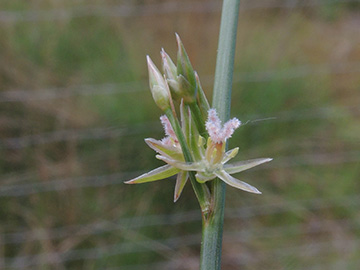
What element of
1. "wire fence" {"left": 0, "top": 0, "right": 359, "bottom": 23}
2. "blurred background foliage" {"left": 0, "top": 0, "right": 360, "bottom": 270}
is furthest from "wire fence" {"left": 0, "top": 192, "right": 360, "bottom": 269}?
"wire fence" {"left": 0, "top": 0, "right": 359, "bottom": 23}

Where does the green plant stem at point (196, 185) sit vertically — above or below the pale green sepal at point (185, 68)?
below

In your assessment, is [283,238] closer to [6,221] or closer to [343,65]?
[343,65]

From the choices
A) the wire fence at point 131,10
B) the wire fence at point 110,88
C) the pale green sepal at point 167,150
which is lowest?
the pale green sepal at point 167,150

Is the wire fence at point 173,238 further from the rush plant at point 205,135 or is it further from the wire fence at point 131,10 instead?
the rush plant at point 205,135

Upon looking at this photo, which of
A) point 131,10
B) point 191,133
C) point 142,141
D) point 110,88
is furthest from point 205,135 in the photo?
point 131,10

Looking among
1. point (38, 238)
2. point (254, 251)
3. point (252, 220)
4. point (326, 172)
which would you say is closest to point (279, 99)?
point (326, 172)

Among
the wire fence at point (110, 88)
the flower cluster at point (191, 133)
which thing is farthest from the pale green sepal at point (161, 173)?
the wire fence at point (110, 88)

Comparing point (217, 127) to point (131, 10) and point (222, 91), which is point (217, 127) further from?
point (131, 10)
